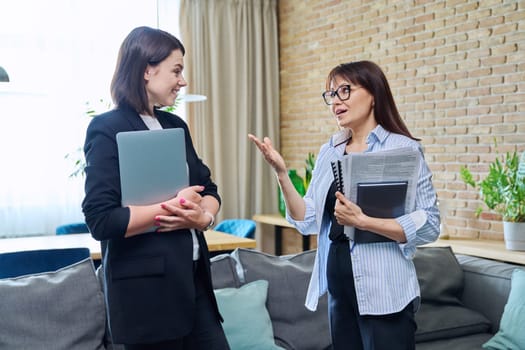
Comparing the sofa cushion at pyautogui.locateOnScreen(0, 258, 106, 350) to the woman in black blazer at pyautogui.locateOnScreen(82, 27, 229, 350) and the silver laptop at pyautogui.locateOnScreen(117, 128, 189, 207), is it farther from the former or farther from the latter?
the silver laptop at pyautogui.locateOnScreen(117, 128, 189, 207)

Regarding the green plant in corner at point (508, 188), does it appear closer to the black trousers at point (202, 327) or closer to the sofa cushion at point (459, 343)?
the sofa cushion at point (459, 343)

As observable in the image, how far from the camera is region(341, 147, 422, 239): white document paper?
1888 mm

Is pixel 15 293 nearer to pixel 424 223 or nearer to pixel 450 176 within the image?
pixel 424 223

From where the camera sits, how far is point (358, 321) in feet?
6.44

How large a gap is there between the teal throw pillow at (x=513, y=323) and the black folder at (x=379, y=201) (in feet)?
3.82

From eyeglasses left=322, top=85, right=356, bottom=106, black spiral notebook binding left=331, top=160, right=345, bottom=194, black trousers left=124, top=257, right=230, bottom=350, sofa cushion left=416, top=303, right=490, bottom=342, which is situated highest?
eyeglasses left=322, top=85, right=356, bottom=106

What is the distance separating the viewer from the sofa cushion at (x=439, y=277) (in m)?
3.12

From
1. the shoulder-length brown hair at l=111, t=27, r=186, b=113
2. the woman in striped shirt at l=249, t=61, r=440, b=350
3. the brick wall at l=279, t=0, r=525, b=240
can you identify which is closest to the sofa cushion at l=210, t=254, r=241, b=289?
the woman in striped shirt at l=249, t=61, r=440, b=350

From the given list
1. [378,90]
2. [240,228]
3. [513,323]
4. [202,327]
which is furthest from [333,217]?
[240,228]

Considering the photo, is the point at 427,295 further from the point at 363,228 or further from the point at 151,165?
the point at 151,165

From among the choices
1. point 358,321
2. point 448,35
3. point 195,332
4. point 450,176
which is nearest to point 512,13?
point 448,35

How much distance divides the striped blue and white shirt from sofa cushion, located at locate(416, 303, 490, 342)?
1.12 m

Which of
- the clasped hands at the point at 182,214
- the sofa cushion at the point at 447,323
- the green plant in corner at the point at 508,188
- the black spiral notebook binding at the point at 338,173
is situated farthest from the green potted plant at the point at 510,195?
the clasped hands at the point at 182,214

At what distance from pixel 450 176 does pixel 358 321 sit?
2.82 metres
